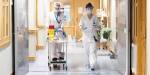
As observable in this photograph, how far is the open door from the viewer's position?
28.7ft

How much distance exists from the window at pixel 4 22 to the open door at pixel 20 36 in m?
0.73

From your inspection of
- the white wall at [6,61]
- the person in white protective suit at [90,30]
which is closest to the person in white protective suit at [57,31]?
the person in white protective suit at [90,30]

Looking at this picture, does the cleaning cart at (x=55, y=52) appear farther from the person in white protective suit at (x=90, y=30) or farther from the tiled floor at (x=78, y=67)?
the person in white protective suit at (x=90, y=30)

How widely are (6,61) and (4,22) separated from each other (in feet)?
2.95

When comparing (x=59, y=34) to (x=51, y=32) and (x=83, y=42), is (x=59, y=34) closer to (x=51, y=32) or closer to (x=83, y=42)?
(x=51, y=32)

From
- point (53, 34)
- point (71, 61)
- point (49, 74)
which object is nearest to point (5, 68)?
point (49, 74)

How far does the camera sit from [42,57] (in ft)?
45.2

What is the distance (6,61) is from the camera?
787 centimetres

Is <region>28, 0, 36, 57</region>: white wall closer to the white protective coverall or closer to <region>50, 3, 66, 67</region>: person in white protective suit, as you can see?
<region>50, 3, 66, 67</region>: person in white protective suit

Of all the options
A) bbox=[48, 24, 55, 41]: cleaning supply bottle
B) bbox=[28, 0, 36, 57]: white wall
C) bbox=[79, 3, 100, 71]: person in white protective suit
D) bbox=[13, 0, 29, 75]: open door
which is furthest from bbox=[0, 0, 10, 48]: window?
bbox=[28, 0, 36, 57]: white wall

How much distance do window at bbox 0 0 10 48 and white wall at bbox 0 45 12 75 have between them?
0.18 metres

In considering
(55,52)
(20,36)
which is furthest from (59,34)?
(20,36)

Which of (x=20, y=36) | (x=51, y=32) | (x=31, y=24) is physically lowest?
(x=20, y=36)

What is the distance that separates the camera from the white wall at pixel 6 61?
7322 millimetres
